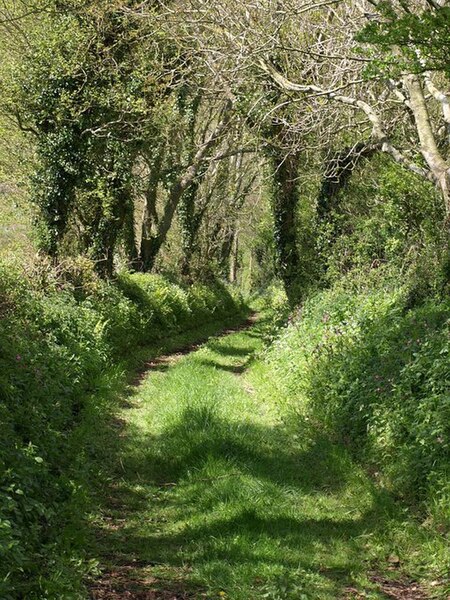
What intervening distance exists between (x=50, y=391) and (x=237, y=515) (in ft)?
11.0

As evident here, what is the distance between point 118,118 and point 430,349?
39.1 ft

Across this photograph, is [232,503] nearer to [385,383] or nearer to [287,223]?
[385,383]

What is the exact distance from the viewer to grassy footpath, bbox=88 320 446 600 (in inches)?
214

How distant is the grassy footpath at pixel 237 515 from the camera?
5438 mm

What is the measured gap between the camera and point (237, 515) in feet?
21.1

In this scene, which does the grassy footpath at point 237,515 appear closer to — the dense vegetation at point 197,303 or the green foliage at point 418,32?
the dense vegetation at point 197,303

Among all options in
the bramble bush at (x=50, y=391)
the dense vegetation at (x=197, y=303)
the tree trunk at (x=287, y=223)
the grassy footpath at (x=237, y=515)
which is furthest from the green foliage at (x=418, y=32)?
the tree trunk at (x=287, y=223)

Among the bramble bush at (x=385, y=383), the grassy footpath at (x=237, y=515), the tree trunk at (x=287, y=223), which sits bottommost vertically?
the grassy footpath at (x=237, y=515)

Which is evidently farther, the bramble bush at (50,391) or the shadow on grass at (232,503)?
the shadow on grass at (232,503)

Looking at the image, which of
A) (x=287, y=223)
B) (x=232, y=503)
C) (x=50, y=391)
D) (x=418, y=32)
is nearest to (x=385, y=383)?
(x=232, y=503)

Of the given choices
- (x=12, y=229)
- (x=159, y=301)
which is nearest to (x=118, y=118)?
(x=159, y=301)

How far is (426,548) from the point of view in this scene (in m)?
6.06

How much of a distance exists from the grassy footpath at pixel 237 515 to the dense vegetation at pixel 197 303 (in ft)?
0.15

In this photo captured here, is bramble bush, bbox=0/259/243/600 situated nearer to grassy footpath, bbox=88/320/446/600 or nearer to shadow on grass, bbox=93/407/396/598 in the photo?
grassy footpath, bbox=88/320/446/600
